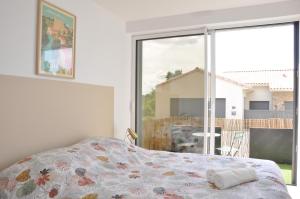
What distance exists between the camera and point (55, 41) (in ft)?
7.83

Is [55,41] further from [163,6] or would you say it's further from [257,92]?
[257,92]

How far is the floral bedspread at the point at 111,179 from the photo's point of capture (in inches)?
62.7

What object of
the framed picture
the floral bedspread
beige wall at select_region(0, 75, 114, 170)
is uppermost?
the framed picture

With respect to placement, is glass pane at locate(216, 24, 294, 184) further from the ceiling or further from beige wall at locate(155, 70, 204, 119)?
the ceiling

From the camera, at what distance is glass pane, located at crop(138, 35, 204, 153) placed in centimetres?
365

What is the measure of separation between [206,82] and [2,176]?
8.57 ft

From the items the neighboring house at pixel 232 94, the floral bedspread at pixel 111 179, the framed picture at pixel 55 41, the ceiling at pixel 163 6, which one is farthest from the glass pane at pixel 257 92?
the framed picture at pixel 55 41

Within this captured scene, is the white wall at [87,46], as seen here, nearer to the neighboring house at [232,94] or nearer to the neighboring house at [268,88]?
the neighboring house at [232,94]

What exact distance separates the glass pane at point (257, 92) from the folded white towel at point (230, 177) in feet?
5.75

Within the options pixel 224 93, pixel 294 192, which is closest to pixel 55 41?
pixel 224 93

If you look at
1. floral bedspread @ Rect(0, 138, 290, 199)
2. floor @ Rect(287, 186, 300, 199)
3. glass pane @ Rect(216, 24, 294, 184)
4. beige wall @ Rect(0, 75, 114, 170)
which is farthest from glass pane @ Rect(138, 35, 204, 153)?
floral bedspread @ Rect(0, 138, 290, 199)

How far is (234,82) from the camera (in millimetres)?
3582

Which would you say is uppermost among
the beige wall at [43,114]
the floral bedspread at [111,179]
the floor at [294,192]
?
the beige wall at [43,114]

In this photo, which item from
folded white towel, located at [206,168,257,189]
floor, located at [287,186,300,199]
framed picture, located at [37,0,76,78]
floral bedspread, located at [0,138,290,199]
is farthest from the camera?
floor, located at [287,186,300,199]
